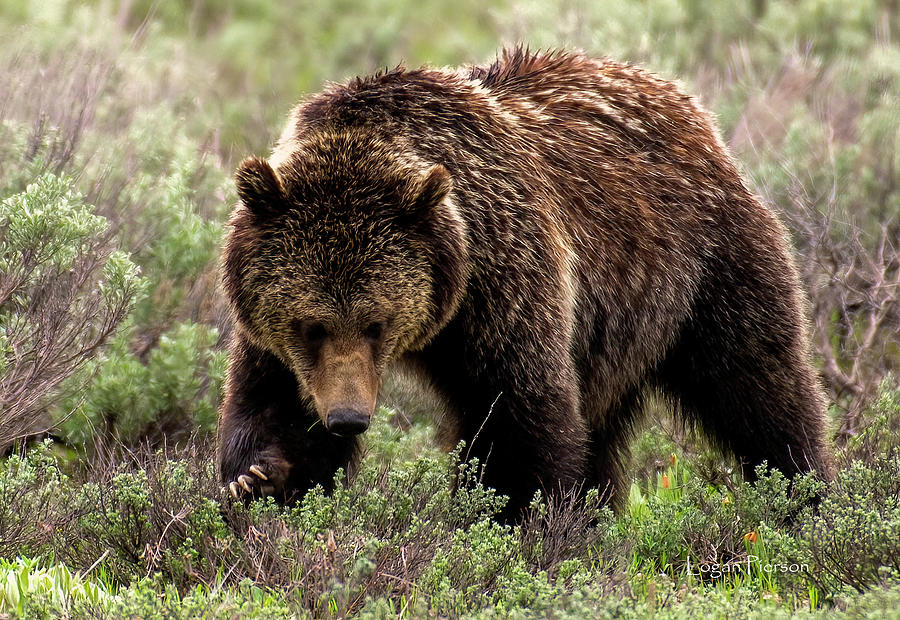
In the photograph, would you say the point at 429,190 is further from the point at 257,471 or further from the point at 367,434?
the point at 367,434

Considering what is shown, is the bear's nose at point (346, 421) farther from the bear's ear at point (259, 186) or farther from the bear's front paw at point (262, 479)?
the bear's ear at point (259, 186)

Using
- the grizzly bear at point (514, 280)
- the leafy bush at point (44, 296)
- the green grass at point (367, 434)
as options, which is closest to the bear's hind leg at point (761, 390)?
the grizzly bear at point (514, 280)

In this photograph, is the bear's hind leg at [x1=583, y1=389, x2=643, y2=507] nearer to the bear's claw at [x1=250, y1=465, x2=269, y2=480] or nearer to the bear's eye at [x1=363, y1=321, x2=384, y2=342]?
the bear's eye at [x1=363, y1=321, x2=384, y2=342]

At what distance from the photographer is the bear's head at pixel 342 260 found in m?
4.57

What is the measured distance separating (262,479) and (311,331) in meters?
0.70

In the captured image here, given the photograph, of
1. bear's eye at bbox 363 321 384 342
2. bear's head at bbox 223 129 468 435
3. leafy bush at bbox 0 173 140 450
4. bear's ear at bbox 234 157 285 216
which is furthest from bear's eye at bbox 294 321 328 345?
leafy bush at bbox 0 173 140 450

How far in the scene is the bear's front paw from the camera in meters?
4.84

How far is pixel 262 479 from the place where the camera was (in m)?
4.91

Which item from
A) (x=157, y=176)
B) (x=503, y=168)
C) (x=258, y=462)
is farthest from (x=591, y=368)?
(x=157, y=176)

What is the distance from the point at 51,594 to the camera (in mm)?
3852

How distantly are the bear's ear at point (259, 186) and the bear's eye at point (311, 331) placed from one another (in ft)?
1.48

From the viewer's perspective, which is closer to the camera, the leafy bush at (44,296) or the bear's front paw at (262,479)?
the bear's front paw at (262,479)

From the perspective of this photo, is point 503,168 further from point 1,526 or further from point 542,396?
point 1,526

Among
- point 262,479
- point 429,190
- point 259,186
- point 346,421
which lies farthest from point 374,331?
point 262,479
